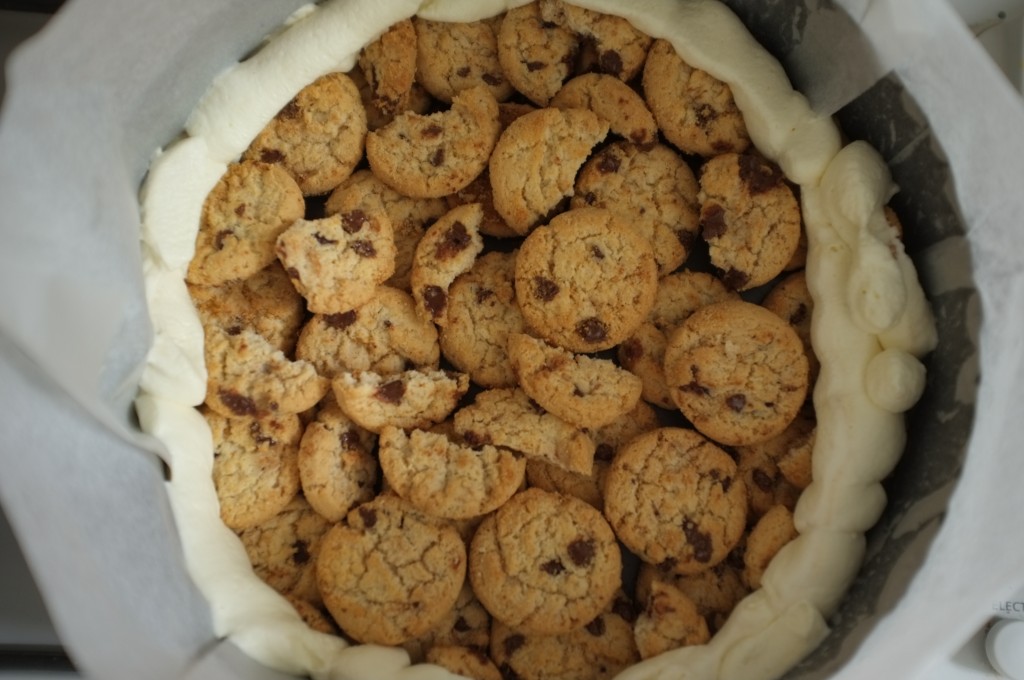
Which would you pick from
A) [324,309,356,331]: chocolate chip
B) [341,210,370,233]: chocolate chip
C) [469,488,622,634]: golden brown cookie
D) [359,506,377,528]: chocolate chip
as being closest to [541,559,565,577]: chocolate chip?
[469,488,622,634]: golden brown cookie

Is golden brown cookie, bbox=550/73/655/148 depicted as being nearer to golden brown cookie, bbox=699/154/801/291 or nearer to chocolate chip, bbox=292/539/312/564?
golden brown cookie, bbox=699/154/801/291

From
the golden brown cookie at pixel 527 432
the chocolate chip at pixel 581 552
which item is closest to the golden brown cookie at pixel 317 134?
the golden brown cookie at pixel 527 432

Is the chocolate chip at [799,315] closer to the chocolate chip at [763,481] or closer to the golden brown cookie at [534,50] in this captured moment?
the chocolate chip at [763,481]

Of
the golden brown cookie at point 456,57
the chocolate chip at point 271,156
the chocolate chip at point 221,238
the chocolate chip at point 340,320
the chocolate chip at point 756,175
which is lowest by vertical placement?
the chocolate chip at point 340,320

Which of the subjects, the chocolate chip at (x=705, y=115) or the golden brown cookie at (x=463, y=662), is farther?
the chocolate chip at (x=705, y=115)

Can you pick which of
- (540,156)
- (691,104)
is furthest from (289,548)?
(691,104)

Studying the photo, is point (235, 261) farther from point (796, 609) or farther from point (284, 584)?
point (796, 609)
